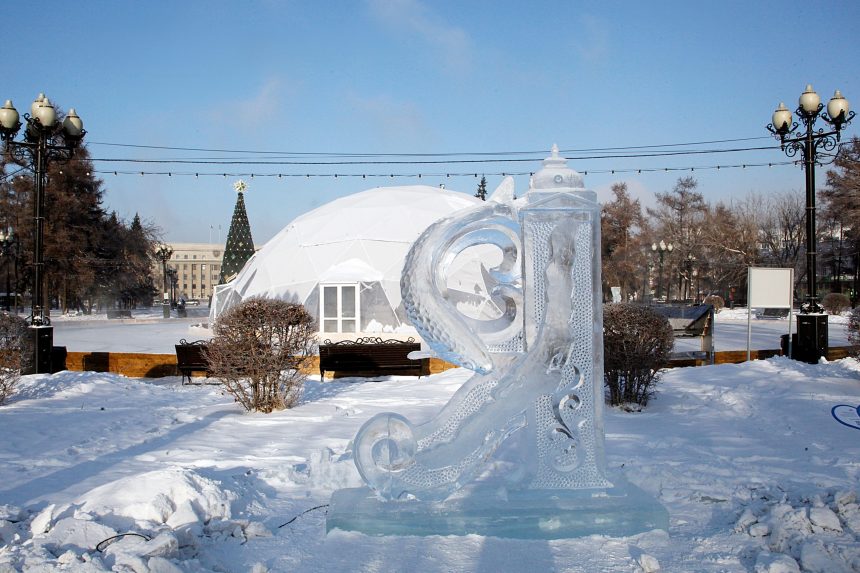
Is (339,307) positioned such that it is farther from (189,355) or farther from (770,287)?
(770,287)

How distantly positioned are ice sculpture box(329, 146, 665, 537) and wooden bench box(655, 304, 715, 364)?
8771mm

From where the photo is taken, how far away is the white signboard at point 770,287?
1239 cm

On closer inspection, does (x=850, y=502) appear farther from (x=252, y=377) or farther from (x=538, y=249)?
(x=252, y=377)

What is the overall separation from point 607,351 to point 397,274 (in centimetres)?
1052

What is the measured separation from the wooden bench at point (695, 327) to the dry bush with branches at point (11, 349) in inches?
401

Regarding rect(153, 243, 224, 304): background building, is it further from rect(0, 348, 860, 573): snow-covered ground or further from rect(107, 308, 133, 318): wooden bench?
rect(0, 348, 860, 573): snow-covered ground

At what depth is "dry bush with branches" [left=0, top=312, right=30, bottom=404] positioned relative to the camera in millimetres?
8422

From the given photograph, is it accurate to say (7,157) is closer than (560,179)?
No

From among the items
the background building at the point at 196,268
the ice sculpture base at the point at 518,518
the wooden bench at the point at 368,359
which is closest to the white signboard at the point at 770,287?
the wooden bench at the point at 368,359

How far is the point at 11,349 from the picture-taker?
29.8 ft

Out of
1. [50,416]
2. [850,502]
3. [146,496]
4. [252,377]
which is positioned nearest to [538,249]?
[850,502]

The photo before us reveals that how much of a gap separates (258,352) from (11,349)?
3607 mm

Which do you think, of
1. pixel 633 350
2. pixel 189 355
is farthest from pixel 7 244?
pixel 633 350

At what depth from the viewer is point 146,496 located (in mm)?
4078
